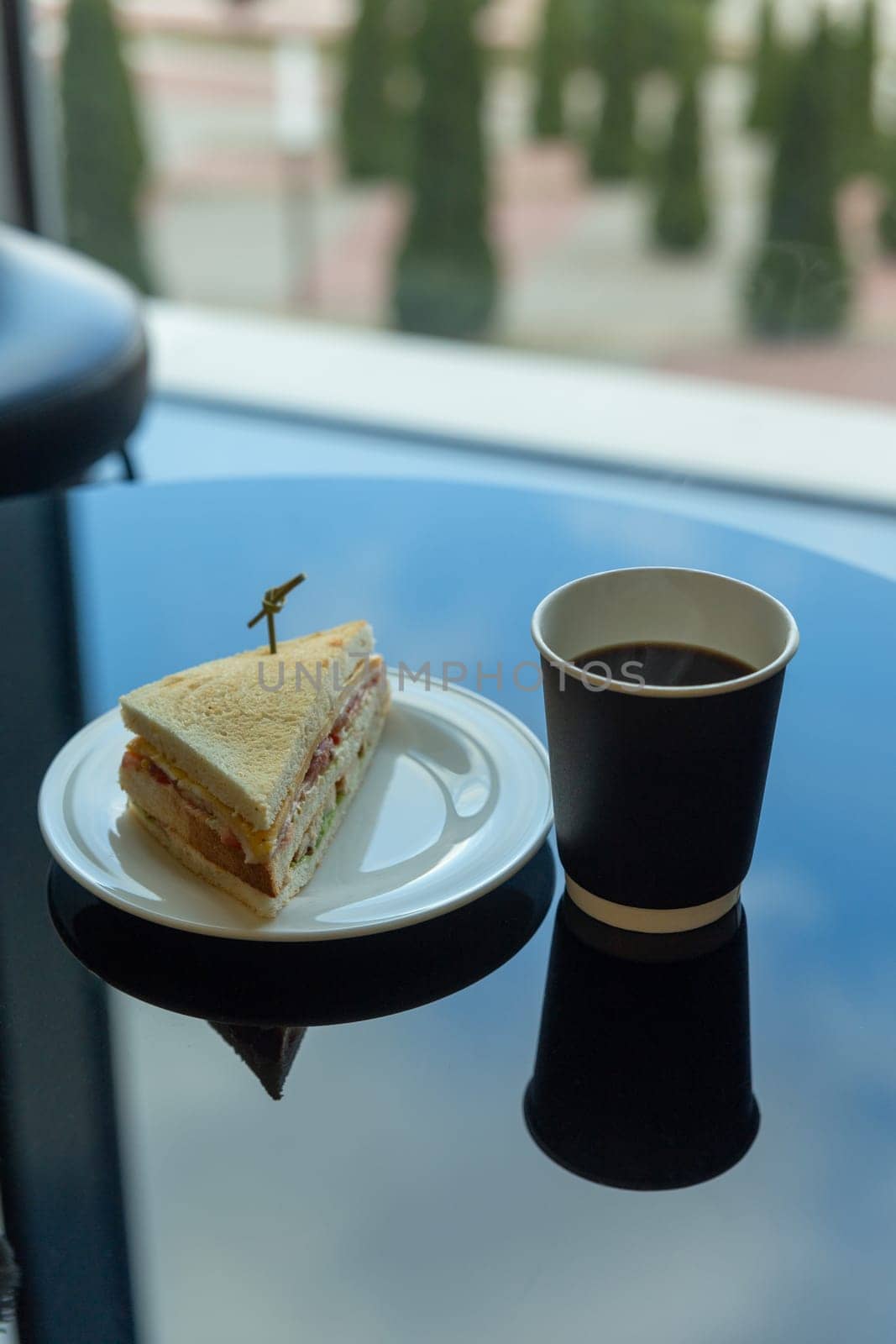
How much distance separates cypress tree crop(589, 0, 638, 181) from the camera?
11.6 ft

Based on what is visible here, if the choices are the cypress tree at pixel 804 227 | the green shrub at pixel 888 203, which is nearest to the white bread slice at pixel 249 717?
the cypress tree at pixel 804 227

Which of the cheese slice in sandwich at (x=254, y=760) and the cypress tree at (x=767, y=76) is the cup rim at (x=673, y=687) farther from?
the cypress tree at (x=767, y=76)

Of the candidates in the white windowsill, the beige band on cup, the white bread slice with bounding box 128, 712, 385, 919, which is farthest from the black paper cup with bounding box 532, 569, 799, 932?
the white windowsill

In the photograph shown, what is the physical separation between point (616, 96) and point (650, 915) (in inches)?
128

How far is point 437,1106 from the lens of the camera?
0.71 m

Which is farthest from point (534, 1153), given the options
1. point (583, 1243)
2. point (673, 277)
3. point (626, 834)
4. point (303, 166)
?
point (303, 166)

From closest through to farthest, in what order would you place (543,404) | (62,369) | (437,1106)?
(437,1106) < (62,369) < (543,404)

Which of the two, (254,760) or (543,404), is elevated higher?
(254,760)

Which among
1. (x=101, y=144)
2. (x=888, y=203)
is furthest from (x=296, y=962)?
(x=101, y=144)

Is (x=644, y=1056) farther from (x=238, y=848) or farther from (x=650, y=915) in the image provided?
(x=238, y=848)

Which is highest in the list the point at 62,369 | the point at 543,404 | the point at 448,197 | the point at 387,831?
the point at 387,831

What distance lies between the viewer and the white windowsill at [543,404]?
3.31 metres

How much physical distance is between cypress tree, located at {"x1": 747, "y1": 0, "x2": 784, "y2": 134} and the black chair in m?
1.84

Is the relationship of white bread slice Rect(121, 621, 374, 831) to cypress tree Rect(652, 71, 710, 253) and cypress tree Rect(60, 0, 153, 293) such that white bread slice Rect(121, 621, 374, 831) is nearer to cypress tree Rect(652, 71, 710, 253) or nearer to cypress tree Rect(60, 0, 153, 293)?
cypress tree Rect(652, 71, 710, 253)
